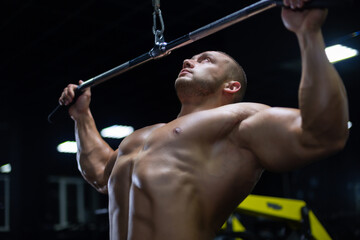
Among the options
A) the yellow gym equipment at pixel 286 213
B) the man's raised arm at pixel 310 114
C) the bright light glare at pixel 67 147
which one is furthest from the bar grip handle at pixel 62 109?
the bright light glare at pixel 67 147

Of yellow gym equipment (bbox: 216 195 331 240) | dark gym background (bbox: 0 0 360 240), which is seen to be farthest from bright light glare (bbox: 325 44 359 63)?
yellow gym equipment (bbox: 216 195 331 240)

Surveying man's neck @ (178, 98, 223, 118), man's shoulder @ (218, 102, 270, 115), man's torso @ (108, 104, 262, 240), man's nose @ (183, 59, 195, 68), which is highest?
man's nose @ (183, 59, 195, 68)

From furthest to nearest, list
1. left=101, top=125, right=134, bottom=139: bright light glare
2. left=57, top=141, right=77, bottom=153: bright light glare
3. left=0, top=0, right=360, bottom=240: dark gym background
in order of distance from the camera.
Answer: left=57, top=141, right=77, bottom=153: bright light glare
left=101, top=125, right=134, bottom=139: bright light glare
left=0, top=0, right=360, bottom=240: dark gym background

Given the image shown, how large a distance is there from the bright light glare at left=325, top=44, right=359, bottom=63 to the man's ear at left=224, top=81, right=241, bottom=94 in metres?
3.36

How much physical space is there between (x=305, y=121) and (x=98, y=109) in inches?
307

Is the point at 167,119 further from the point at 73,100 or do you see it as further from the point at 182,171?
the point at 182,171

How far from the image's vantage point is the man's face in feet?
6.29

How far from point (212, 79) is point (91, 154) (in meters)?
0.70

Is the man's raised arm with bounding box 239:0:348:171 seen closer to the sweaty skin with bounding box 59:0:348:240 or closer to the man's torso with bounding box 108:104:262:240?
the sweaty skin with bounding box 59:0:348:240

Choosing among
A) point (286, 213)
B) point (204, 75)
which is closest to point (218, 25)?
point (204, 75)

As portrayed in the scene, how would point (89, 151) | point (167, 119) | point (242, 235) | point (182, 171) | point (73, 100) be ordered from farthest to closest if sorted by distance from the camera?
1. point (167, 119)
2. point (242, 235)
3. point (73, 100)
4. point (89, 151)
5. point (182, 171)

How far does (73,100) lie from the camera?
2402 mm

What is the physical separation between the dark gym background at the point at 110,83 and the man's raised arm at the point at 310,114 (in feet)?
9.13

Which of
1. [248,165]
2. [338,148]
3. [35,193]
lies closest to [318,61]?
[338,148]
